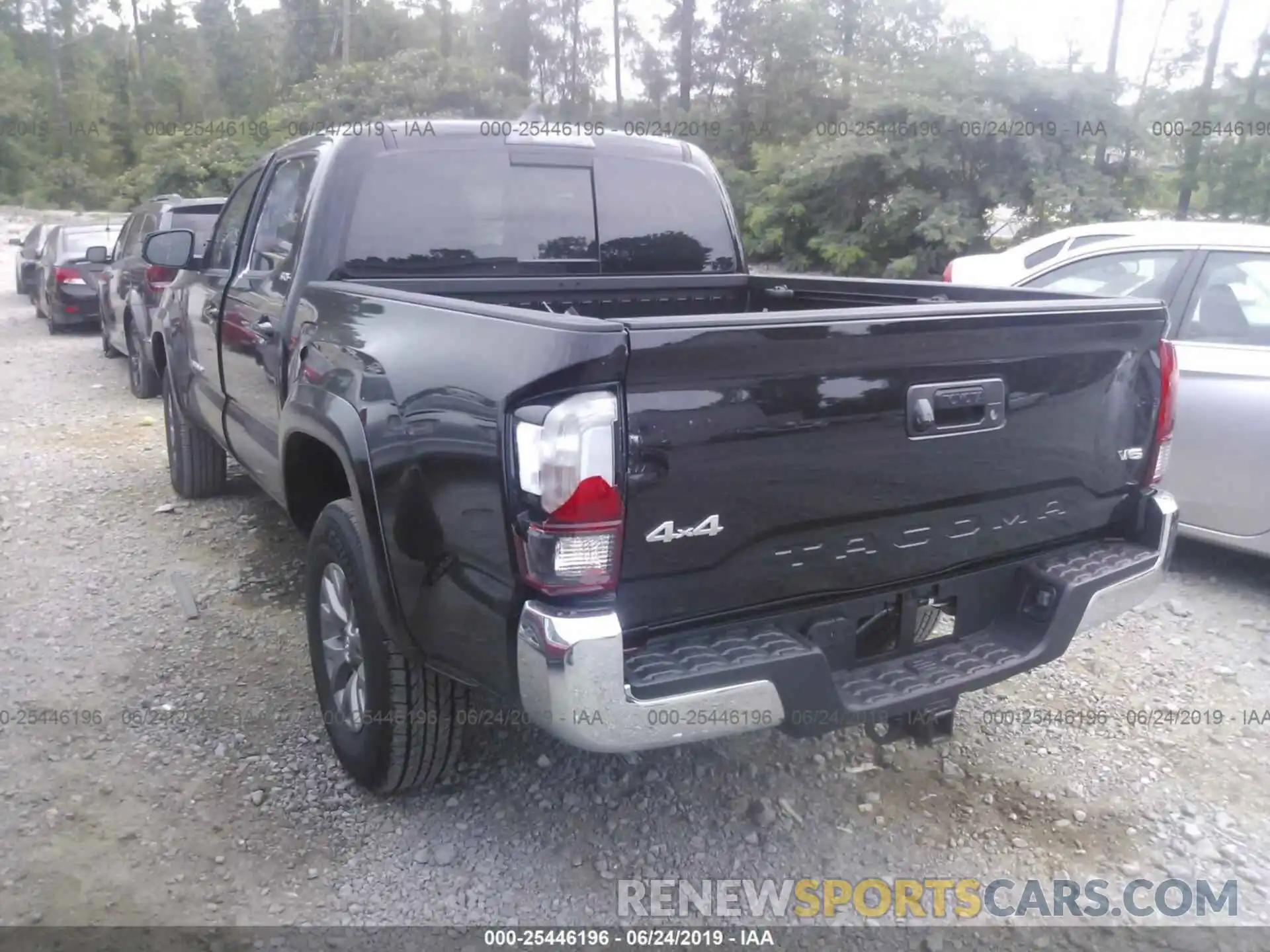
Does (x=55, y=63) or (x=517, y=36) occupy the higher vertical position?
(x=517, y=36)

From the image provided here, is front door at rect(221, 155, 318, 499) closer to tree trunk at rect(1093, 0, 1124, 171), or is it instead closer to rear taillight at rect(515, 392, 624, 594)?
rear taillight at rect(515, 392, 624, 594)

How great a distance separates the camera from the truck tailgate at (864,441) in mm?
2271

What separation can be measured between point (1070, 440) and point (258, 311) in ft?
9.49

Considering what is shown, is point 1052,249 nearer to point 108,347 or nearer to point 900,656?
point 900,656

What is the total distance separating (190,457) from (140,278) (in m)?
3.14

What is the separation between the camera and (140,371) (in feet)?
30.1

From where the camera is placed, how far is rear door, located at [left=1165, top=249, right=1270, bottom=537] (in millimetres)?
4535

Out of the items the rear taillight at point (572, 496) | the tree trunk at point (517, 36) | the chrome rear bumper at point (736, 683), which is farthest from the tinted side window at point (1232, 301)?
the tree trunk at point (517, 36)

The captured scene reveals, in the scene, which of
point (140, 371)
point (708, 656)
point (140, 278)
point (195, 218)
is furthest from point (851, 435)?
point (195, 218)

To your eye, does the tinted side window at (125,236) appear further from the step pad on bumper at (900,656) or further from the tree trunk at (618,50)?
the tree trunk at (618,50)

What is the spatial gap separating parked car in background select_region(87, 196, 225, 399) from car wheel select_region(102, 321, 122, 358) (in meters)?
0.32

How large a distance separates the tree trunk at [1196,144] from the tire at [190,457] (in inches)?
502

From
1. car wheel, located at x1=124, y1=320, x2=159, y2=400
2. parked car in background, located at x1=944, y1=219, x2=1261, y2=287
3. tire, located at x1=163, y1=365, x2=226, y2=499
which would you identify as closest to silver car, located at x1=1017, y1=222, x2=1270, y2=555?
parked car in background, located at x1=944, y1=219, x2=1261, y2=287

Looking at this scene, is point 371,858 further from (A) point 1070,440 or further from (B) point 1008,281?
(B) point 1008,281
